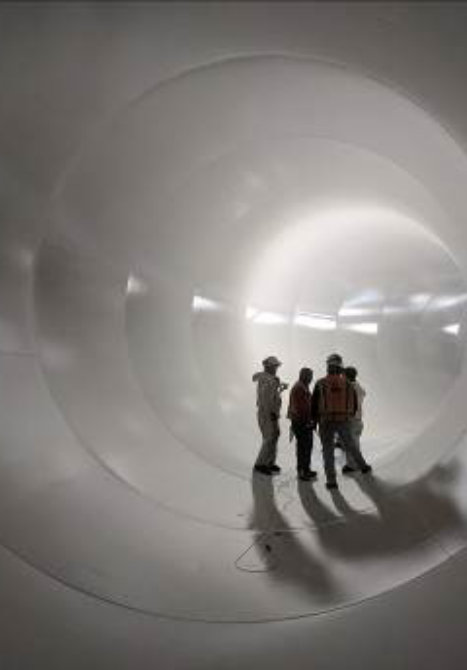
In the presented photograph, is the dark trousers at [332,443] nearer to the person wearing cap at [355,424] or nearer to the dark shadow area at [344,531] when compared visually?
the person wearing cap at [355,424]

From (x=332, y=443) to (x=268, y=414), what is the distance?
0.46 meters

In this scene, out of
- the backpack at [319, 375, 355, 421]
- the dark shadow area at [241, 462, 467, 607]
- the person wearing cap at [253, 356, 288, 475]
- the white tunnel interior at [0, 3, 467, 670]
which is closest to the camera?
the white tunnel interior at [0, 3, 467, 670]

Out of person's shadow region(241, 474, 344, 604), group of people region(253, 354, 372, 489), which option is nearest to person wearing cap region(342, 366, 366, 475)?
group of people region(253, 354, 372, 489)

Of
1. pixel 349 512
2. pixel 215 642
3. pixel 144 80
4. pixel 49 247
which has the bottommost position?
pixel 215 642

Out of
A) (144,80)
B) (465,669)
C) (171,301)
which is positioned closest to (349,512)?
(465,669)

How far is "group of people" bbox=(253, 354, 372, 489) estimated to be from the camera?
2680 mm

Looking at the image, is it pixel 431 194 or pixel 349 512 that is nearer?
pixel 349 512

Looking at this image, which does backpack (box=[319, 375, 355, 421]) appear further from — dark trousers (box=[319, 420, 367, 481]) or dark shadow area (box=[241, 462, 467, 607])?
dark shadow area (box=[241, 462, 467, 607])

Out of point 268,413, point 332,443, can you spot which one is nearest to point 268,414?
point 268,413

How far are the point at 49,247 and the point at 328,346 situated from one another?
8.69ft

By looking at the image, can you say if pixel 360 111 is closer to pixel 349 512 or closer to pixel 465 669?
pixel 349 512

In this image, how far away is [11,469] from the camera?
5.99 ft

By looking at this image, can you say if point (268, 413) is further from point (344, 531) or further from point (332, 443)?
point (344, 531)

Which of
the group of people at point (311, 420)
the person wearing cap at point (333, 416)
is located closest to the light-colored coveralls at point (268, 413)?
the group of people at point (311, 420)
